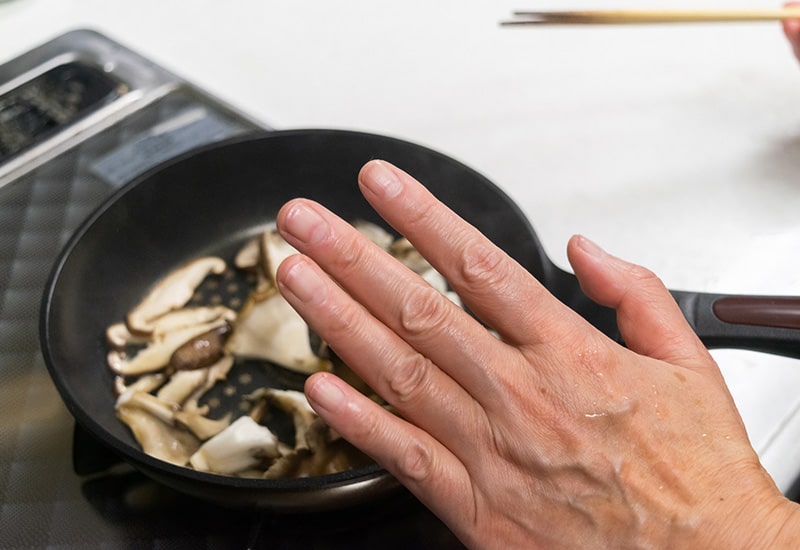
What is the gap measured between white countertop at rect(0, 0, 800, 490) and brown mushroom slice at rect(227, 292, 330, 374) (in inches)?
12.5

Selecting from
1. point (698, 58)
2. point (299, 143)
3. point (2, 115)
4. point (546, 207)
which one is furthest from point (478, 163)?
point (2, 115)

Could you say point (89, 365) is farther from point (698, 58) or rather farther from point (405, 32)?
point (698, 58)

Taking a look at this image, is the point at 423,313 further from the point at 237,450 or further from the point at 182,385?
the point at 182,385

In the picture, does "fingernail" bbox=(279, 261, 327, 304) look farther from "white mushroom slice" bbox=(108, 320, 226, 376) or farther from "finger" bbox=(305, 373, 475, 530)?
"white mushroom slice" bbox=(108, 320, 226, 376)

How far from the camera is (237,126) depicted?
1.03 m

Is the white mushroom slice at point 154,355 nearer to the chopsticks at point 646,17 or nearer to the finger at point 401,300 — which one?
the finger at point 401,300

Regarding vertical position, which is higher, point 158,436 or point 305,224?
point 305,224

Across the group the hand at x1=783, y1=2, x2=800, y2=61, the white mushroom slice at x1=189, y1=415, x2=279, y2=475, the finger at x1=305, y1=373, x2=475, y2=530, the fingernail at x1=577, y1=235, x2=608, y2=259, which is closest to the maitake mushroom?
the white mushroom slice at x1=189, y1=415, x2=279, y2=475

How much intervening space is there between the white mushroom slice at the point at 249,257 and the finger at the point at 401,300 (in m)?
0.36

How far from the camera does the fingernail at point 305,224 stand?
530 mm

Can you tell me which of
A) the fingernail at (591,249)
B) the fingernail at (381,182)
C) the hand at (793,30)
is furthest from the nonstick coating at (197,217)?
the hand at (793,30)

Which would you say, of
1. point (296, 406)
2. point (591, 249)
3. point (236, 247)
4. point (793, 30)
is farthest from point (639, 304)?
point (793, 30)

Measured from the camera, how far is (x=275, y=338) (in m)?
0.78

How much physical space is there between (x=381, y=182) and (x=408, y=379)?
0.14 m
